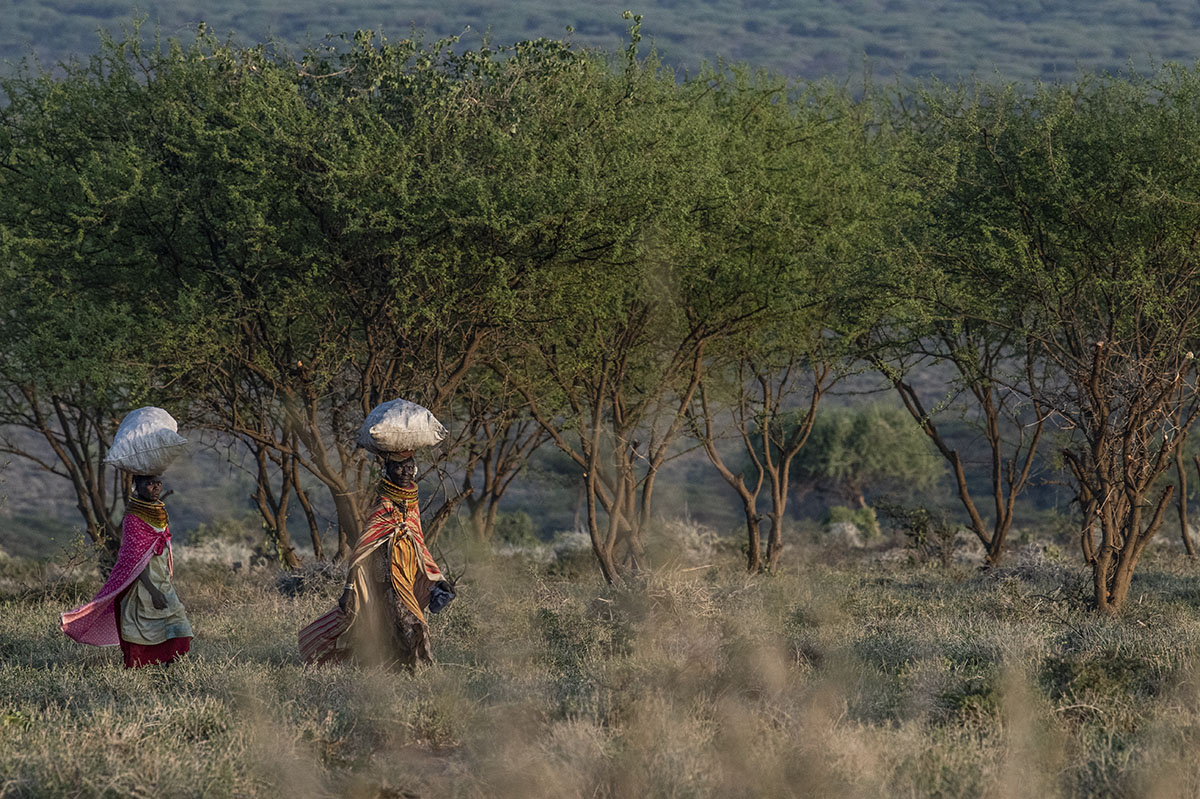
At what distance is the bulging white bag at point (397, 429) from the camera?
29.4ft

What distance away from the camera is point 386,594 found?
360 inches

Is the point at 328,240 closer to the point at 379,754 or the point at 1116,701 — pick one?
the point at 379,754

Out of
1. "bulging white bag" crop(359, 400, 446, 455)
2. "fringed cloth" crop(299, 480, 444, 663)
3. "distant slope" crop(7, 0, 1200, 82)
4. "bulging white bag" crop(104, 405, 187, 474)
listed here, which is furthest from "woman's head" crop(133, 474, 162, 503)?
"distant slope" crop(7, 0, 1200, 82)

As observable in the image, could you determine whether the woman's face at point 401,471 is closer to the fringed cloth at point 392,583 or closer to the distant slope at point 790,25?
the fringed cloth at point 392,583

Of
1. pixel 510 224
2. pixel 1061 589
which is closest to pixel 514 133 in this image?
pixel 510 224

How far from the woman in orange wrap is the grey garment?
3.58 ft

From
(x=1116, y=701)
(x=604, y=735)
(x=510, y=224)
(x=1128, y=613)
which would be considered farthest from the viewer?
(x=510, y=224)

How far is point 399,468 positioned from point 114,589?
2.27 meters

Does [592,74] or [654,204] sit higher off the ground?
[592,74]

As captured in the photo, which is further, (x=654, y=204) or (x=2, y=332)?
(x=2, y=332)

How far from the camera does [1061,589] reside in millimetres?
13055

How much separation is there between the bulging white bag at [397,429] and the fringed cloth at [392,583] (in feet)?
1.16

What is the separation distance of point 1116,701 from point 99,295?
10987mm

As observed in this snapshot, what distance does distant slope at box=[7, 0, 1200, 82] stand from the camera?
107m
